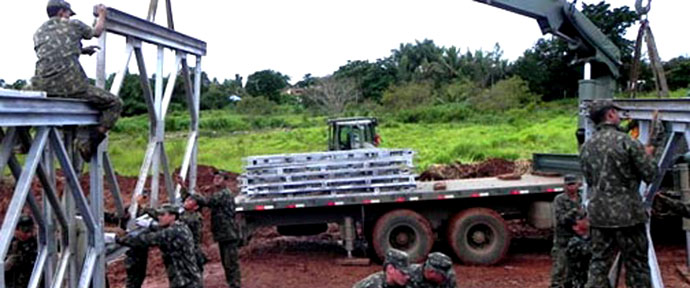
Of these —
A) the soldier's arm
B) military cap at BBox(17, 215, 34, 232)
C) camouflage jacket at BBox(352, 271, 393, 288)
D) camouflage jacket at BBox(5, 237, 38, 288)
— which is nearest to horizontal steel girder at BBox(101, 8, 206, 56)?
military cap at BBox(17, 215, 34, 232)

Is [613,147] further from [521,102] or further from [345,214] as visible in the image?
[521,102]

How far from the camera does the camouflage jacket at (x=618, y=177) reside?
5422 millimetres

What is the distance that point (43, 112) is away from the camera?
198 inches

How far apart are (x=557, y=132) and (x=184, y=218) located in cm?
1971

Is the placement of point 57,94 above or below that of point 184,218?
above

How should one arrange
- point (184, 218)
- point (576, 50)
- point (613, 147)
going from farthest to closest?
point (576, 50) < point (184, 218) < point (613, 147)

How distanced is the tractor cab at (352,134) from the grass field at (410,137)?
16.9 ft

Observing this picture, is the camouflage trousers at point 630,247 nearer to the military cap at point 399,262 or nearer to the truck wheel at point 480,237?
the military cap at point 399,262

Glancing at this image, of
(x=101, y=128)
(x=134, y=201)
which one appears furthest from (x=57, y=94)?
(x=134, y=201)

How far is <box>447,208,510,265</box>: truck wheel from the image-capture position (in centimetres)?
1127

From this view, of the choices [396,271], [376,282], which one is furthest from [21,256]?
[396,271]

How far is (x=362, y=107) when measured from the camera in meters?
44.5

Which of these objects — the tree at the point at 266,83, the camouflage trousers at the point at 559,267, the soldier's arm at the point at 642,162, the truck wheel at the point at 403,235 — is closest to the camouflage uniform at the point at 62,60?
the soldier's arm at the point at 642,162

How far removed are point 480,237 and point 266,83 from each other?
51133 millimetres
